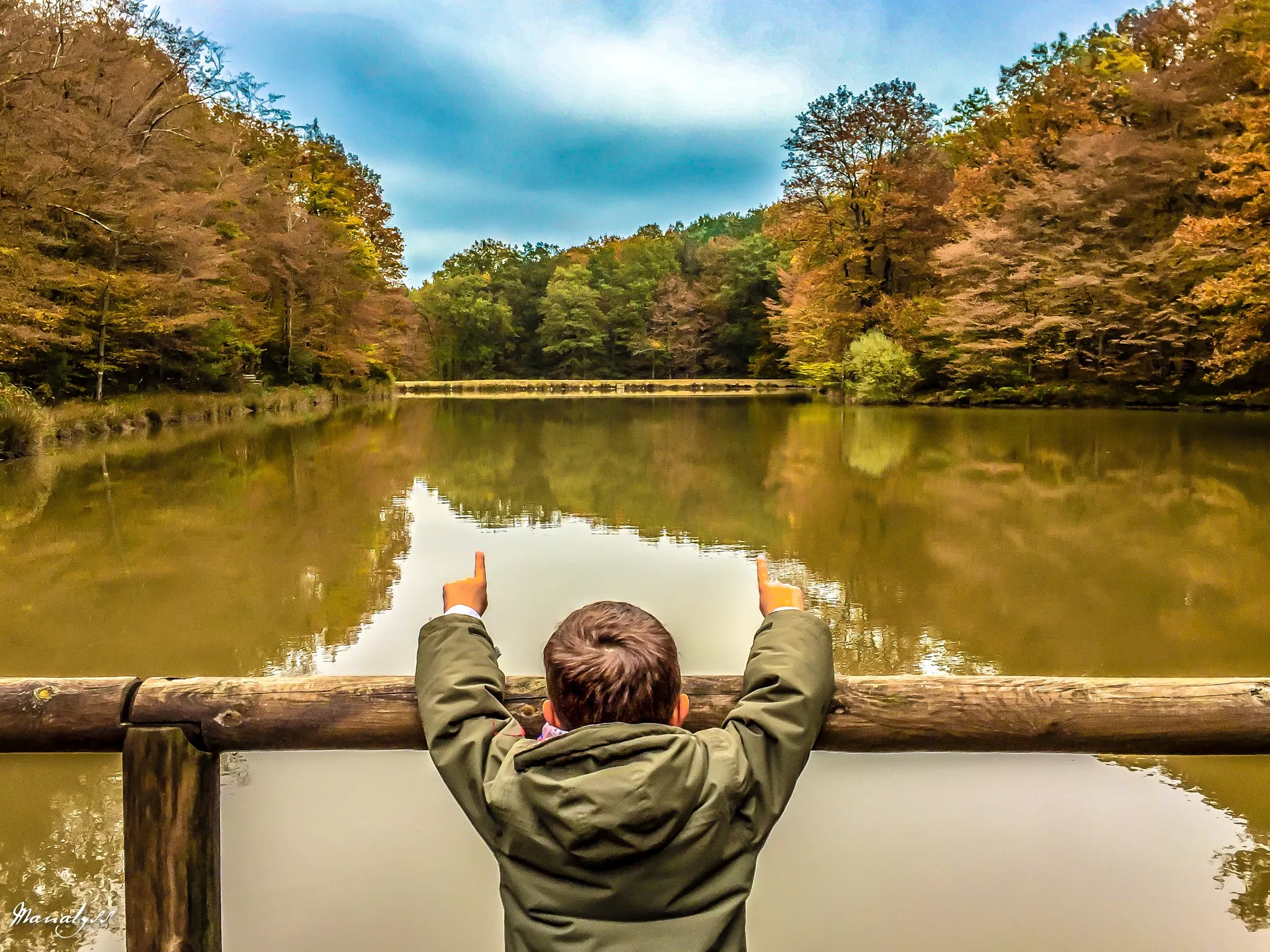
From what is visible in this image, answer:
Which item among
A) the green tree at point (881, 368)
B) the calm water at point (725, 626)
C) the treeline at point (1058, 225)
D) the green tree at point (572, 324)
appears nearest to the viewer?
the calm water at point (725, 626)

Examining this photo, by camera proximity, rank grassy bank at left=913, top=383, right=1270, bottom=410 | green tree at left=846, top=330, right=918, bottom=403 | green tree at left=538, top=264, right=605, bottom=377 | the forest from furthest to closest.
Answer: green tree at left=538, top=264, right=605, bottom=377, green tree at left=846, top=330, right=918, bottom=403, grassy bank at left=913, top=383, right=1270, bottom=410, the forest

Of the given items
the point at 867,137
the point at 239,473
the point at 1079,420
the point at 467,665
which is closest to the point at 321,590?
the point at 467,665

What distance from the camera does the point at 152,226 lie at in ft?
64.1

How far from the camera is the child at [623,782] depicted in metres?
Answer: 1.32

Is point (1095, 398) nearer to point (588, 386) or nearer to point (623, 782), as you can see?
point (623, 782)

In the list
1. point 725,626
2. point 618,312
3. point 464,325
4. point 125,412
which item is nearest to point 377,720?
point 725,626

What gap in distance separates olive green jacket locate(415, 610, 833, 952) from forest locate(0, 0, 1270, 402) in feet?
52.8

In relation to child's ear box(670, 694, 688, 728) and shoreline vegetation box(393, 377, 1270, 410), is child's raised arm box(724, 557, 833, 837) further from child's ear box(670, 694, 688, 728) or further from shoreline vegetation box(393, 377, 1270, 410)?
shoreline vegetation box(393, 377, 1270, 410)

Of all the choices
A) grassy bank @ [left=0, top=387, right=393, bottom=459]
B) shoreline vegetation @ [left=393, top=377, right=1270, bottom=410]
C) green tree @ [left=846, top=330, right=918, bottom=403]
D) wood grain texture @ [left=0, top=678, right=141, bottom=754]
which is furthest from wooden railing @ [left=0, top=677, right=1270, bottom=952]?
green tree @ [left=846, top=330, right=918, bottom=403]

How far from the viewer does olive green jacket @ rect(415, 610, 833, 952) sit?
131 centimetres

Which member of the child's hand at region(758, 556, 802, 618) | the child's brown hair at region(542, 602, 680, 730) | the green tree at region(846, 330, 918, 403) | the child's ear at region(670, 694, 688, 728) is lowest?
the child's ear at region(670, 694, 688, 728)

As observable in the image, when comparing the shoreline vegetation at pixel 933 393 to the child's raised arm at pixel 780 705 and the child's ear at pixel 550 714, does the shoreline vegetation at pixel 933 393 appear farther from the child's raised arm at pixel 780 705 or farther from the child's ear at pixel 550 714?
the child's ear at pixel 550 714

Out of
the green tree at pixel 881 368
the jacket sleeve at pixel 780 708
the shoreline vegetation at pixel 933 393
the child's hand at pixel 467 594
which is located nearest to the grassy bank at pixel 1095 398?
the shoreline vegetation at pixel 933 393

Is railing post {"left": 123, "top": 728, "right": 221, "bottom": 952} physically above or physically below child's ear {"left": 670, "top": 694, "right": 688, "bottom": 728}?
below
